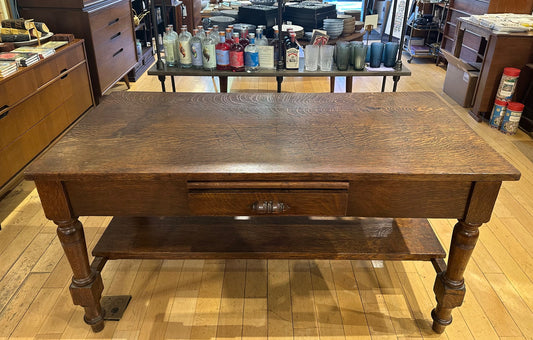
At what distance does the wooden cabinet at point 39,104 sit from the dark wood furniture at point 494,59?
331cm

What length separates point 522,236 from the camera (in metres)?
2.21

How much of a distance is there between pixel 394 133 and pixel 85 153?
1057 millimetres

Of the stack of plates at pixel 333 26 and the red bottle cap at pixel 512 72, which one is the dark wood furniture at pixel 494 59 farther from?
the stack of plates at pixel 333 26

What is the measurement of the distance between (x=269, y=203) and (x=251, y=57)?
5.02 feet

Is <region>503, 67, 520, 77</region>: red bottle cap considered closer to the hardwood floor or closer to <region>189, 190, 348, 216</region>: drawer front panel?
the hardwood floor

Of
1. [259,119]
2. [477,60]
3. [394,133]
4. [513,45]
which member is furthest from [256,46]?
[477,60]

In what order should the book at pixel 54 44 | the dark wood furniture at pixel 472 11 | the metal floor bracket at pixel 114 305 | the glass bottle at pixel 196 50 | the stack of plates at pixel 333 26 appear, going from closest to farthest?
1. the metal floor bracket at pixel 114 305
2. the glass bottle at pixel 196 50
3. the book at pixel 54 44
4. the stack of plates at pixel 333 26
5. the dark wood furniture at pixel 472 11

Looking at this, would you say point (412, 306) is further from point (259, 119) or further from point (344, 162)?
point (259, 119)

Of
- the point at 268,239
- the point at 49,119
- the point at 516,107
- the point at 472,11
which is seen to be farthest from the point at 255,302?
the point at 472,11

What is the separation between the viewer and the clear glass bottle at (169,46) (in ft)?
8.66

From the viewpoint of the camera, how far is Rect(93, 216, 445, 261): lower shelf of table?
1588mm

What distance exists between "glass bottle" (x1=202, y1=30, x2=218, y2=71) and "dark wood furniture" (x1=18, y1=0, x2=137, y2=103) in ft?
4.54

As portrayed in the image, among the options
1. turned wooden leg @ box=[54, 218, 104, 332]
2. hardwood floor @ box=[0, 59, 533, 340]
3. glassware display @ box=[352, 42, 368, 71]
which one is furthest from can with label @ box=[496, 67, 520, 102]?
turned wooden leg @ box=[54, 218, 104, 332]

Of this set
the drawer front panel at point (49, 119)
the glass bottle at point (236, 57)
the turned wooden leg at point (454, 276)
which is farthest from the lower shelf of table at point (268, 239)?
the glass bottle at point (236, 57)
